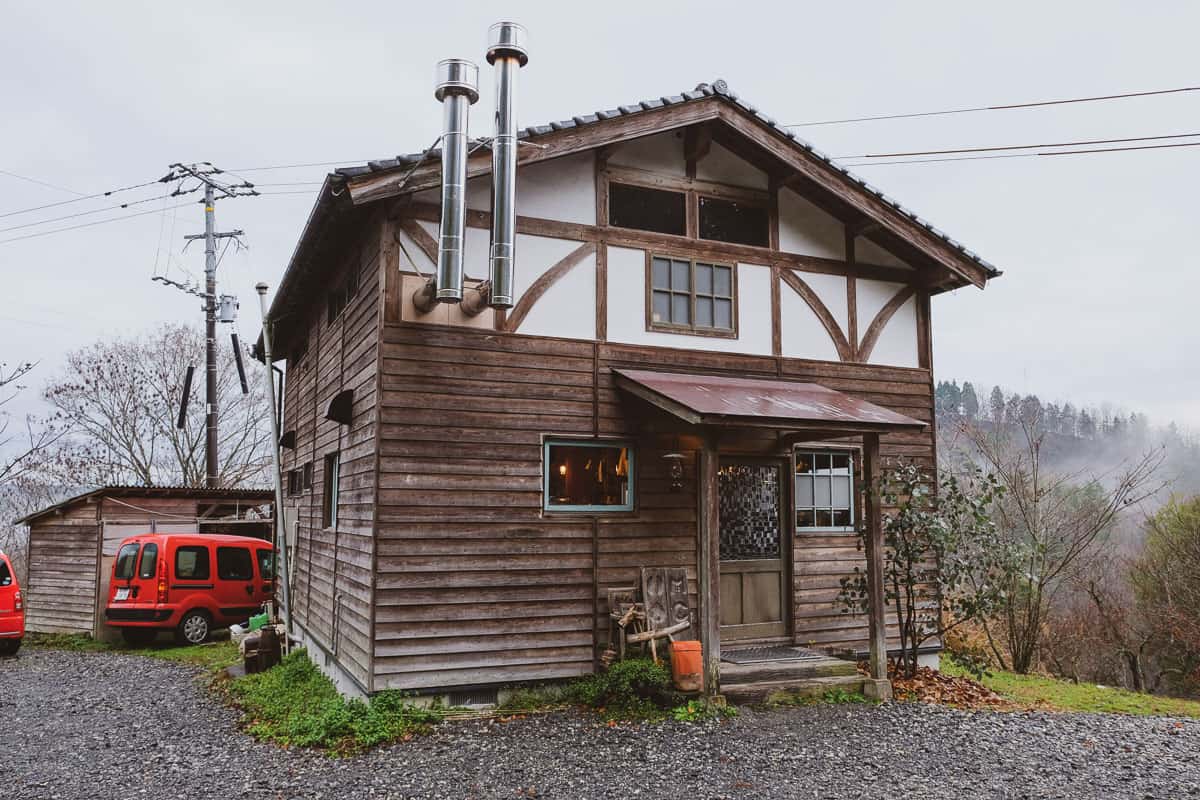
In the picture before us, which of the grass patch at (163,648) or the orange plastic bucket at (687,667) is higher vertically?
the orange plastic bucket at (687,667)

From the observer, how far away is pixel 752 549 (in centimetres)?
923

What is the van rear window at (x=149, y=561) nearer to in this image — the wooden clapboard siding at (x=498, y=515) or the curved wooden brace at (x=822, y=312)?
the wooden clapboard siding at (x=498, y=515)

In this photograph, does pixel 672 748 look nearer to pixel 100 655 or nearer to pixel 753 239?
pixel 753 239

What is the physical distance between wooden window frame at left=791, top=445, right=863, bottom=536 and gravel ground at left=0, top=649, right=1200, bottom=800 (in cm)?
212

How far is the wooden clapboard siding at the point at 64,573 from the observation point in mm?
15242

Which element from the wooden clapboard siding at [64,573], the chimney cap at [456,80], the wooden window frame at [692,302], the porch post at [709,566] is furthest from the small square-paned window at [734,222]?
the wooden clapboard siding at [64,573]

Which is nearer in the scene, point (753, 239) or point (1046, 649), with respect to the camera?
point (753, 239)

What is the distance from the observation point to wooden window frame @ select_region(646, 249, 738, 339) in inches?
350

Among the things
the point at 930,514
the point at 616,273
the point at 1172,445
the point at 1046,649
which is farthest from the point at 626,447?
the point at 1172,445

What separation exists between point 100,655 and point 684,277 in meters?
11.4

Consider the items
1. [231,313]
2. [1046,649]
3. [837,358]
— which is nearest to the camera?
[837,358]

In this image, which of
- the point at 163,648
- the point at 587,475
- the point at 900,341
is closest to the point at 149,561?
the point at 163,648

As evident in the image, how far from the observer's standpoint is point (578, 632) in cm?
802

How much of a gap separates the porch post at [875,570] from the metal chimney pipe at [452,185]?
177 inches
